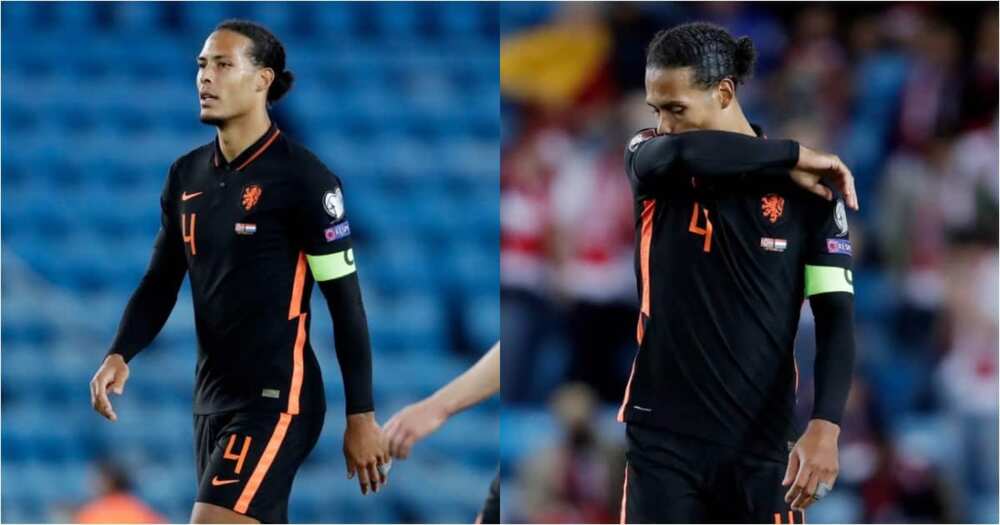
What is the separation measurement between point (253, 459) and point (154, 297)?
677 mm

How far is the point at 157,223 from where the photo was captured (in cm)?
964

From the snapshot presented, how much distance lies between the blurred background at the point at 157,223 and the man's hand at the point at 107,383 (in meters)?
3.53

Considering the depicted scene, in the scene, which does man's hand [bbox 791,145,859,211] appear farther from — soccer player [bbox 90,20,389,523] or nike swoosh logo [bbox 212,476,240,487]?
nike swoosh logo [bbox 212,476,240,487]

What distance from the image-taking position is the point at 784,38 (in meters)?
9.08

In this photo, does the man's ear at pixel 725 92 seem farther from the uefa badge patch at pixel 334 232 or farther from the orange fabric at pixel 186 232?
the orange fabric at pixel 186 232

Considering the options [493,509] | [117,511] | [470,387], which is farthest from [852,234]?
[470,387]

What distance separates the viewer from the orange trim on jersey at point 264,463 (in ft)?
12.4

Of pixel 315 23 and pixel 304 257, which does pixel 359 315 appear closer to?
pixel 304 257

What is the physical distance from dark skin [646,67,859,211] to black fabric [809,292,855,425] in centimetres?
24

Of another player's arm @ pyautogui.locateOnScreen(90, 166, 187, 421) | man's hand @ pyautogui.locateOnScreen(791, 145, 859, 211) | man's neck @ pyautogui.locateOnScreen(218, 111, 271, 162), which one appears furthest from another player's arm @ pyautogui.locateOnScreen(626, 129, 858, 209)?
another player's arm @ pyautogui.locateOnScreen(90, 166, 187, 421)

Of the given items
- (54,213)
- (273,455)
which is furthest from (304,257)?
(54,213)

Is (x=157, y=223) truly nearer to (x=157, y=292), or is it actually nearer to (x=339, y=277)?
(x=157, y=292)

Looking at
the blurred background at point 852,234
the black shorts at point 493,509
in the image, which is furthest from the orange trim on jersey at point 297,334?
the blurred background at point 852,234

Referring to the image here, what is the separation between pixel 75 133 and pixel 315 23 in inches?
74.2
